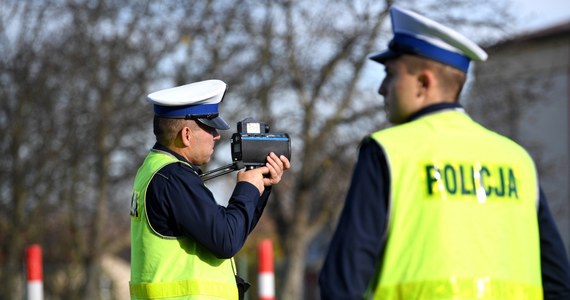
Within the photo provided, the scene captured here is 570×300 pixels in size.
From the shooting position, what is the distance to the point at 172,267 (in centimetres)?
517

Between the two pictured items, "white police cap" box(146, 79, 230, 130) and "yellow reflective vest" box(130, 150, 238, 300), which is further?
"white police cap" box(146, 79, 230, 130)

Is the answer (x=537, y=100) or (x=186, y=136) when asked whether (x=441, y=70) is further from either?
(x=537, y=100)

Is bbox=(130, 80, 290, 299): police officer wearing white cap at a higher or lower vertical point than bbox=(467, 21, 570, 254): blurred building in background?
lower

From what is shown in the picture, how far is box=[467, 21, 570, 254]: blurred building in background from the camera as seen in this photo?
1028 inches

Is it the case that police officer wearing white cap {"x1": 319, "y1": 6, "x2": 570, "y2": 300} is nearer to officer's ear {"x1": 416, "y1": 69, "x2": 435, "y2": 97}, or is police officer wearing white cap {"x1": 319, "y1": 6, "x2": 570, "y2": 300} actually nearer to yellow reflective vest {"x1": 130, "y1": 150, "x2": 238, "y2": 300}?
officer's ear {"x1": 416, "y1": 69, "x2": 435, "y2": 97}

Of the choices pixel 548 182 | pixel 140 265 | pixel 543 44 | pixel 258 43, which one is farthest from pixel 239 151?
pixel 543 44

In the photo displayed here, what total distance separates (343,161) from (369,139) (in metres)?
22.8

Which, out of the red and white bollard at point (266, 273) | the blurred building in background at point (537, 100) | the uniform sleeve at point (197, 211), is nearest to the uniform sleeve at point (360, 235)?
the uniform sleeve at point (197, 211)

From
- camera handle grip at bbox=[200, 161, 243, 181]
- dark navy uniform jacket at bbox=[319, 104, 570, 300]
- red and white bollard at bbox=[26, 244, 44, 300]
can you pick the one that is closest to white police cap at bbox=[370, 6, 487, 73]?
dark navy uniform jacket at bbox=[319, 104, 570, 300]

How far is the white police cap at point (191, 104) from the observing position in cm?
A: 543

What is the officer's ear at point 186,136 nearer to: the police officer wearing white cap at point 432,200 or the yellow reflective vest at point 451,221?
the police officer wearing white cap at point 432,200

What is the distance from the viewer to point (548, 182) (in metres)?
36.1

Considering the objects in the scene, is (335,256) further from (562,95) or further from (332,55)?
(562,95)

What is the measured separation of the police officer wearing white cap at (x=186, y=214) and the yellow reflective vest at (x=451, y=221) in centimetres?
154
